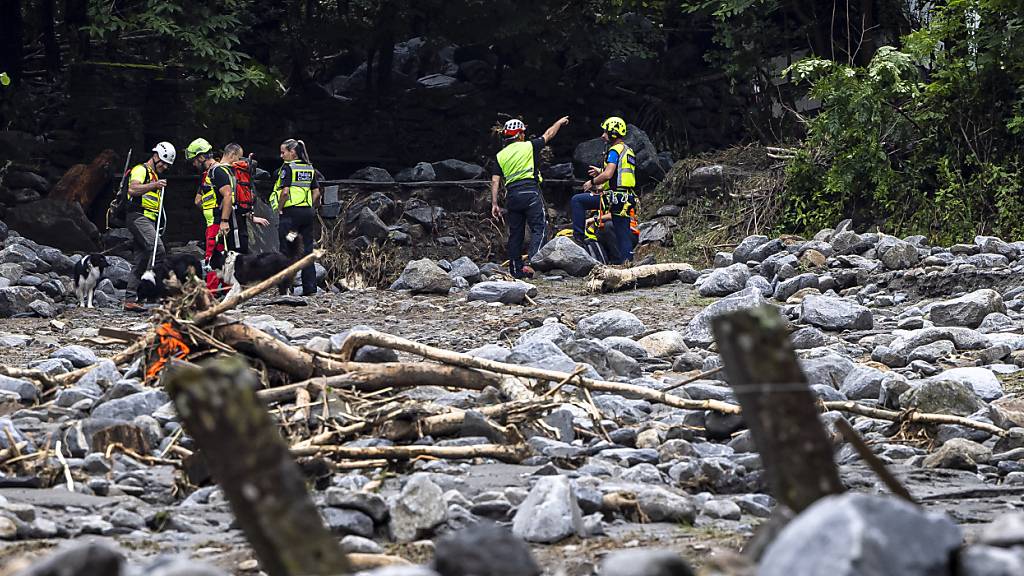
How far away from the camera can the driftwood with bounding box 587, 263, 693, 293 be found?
1342 centimetres

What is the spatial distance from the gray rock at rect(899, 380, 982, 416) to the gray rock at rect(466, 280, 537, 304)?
680cm

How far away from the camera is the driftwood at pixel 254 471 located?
225 centimetres

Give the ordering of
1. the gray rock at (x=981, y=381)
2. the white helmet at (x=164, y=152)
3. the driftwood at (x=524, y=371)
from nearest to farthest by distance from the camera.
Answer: the driftwood at (x=524, y=371) → the gray rock at (x=981, y=381) → the white helmet at (x=164, y=152)

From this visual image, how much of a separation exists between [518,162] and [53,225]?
6.51m

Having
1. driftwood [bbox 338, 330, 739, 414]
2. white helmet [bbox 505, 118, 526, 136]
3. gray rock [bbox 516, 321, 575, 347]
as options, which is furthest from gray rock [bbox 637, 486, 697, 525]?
white helmet [bbox 505, 118, 526, 136]

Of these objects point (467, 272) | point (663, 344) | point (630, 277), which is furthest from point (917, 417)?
point (467, 272)

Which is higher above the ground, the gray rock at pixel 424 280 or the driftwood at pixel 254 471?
the driftwood at pixel 254 471

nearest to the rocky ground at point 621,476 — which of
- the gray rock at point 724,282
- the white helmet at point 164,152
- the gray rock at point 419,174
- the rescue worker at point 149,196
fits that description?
the gray rock at point 724,282

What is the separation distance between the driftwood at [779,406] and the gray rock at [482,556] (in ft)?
1.67

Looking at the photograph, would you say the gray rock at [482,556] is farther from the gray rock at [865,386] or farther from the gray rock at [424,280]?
the gray rock at [424,280]

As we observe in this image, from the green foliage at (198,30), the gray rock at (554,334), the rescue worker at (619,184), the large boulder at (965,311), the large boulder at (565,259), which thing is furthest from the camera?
the green foliage at (198,30)

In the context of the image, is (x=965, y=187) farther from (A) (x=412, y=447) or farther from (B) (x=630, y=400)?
(A) (x=412, y=447)

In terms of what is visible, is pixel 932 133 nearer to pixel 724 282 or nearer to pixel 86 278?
pixel 724 282

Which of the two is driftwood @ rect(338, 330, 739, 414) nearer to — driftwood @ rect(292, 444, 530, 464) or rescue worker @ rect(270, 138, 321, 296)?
driftwood @ rect(292, 444, 530, 464)
